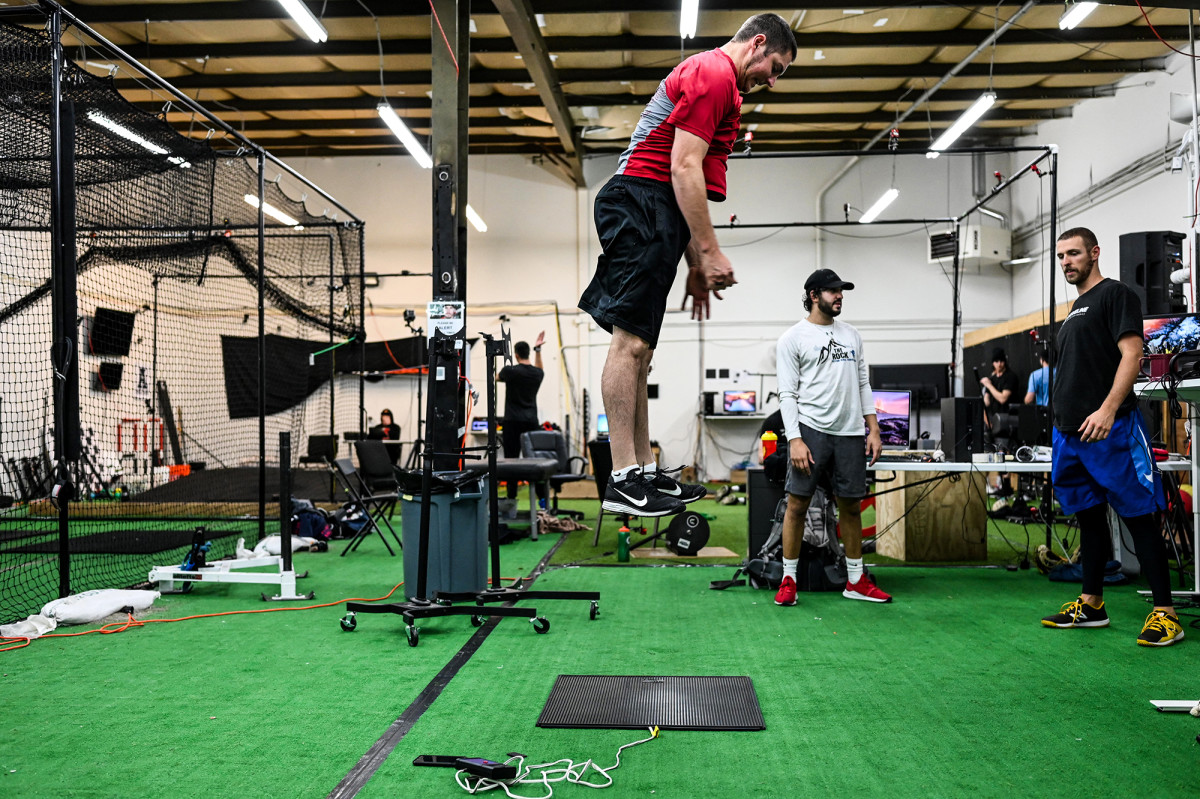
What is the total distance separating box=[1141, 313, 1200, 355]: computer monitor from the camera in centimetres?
393

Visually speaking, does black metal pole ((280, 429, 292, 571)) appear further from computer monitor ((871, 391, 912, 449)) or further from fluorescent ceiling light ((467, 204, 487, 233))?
fluorescent ceiling light ((467, 204, 487, 233))

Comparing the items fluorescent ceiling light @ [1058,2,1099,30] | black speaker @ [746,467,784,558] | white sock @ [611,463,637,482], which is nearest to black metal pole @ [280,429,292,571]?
white sock @ [611,463,637,482]

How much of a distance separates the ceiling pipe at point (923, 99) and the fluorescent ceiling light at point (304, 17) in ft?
23.8

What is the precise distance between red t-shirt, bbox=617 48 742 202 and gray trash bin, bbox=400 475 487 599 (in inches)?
94.7

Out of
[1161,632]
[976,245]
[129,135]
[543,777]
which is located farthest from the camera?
[976,245]

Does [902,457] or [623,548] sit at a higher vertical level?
[902,457]

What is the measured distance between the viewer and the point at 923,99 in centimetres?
1157

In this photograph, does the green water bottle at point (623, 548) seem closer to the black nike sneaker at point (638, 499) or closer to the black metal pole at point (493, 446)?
the black metal pole at point (493, 446)

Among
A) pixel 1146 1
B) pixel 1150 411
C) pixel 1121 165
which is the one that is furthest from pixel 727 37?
pixel 1146 1

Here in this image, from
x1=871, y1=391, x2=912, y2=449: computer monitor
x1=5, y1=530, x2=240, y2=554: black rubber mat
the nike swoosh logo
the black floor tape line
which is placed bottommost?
x1=5, y1=530, x2=240, y2=554: black rubber mat

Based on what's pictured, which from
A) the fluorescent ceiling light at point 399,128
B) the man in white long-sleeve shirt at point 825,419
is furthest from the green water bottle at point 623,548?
the fluorescent ceiling light at point 399,128

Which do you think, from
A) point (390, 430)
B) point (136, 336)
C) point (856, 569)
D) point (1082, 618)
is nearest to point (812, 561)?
point (856, 569)

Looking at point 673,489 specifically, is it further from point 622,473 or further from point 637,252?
point 637,252

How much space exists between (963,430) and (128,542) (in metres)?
6.57
